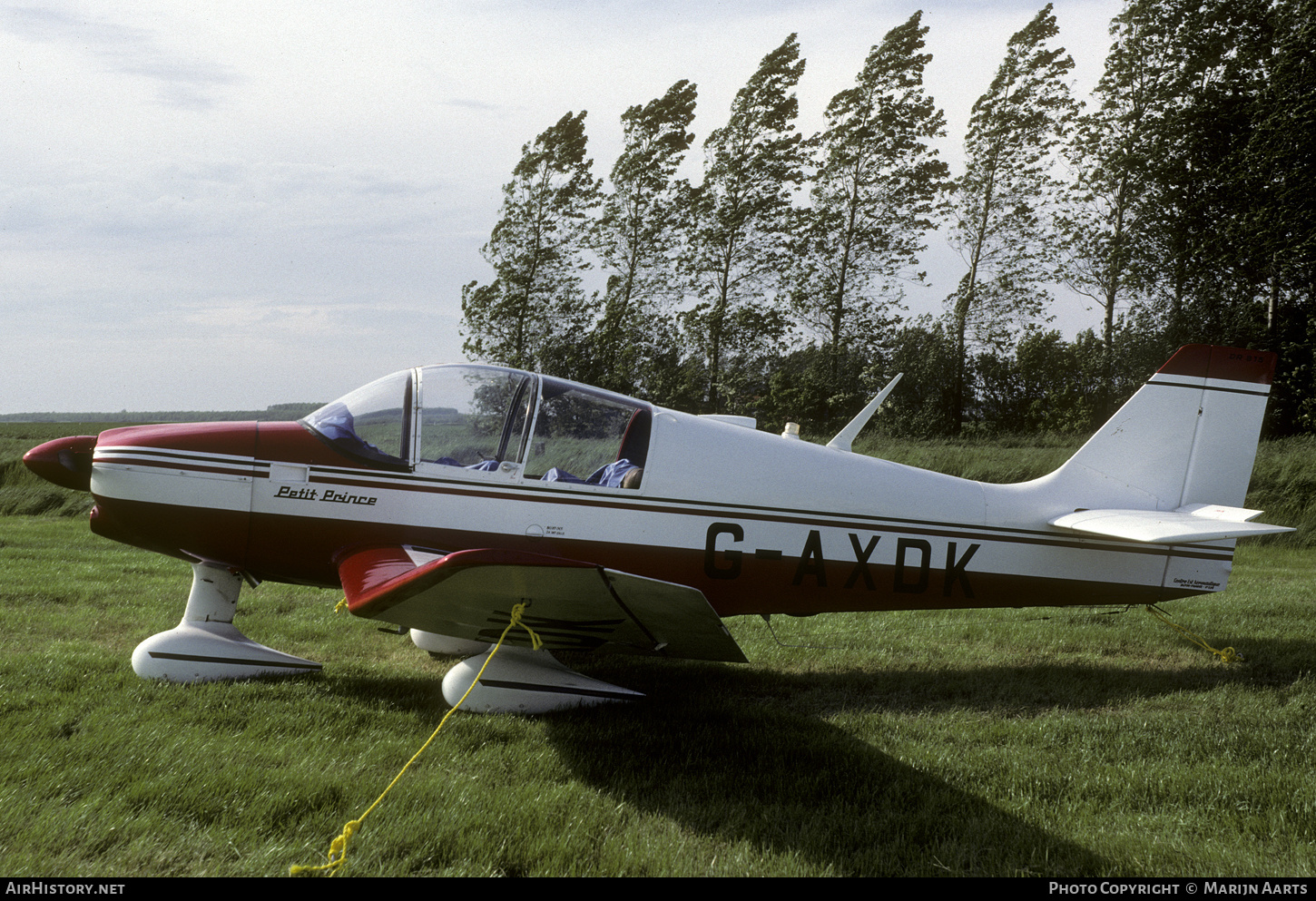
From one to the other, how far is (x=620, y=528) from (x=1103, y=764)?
269 cm

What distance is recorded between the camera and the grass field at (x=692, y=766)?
2.82 m

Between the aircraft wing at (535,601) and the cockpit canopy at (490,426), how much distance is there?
61 centimetres

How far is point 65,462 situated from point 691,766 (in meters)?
4.05

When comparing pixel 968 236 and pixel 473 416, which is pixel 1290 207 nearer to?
pixel 968 236

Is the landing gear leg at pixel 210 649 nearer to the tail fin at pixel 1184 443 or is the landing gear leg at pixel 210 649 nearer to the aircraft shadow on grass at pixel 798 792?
Result: the aircraft shadow on grass at pixel 798 792

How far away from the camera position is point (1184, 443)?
5461 millimetres

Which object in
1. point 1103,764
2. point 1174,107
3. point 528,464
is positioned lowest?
point 1103,764

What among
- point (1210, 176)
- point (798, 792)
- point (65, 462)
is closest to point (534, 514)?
point (798, 792)

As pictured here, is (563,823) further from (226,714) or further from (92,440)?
(92,440)

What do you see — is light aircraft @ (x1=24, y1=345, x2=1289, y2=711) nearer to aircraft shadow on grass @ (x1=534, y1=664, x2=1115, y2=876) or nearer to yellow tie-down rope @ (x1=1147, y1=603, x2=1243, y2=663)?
aircraft shadow on grass @ (x1=534, y1=664, x2=1115, y2=876)

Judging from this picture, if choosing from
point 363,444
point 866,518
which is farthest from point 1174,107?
point 363,444

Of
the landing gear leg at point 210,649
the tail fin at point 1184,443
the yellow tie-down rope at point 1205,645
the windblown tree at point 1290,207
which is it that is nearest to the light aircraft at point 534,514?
the landing gear leg at point 210,649

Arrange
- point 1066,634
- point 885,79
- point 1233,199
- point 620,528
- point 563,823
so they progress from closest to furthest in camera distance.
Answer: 1. point 563,823
2. point 620,528
3. point 1066,634
4. point 1233,199
5. point 885,79

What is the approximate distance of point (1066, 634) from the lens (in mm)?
6332
